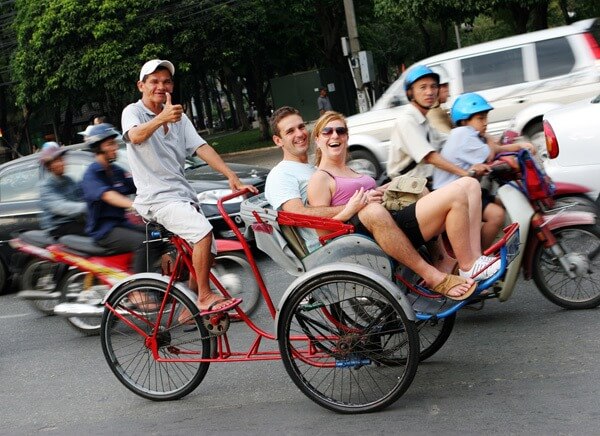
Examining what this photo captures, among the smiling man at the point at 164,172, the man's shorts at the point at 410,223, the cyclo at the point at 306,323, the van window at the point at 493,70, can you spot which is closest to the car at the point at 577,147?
the cyclo at the point at 306,323

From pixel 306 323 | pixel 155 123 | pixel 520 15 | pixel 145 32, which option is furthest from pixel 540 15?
pixel 306 323

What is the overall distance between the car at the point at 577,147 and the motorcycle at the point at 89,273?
2664mm

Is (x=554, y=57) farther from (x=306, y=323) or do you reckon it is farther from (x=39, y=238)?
(x=306, y=323)

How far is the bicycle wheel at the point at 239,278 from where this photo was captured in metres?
6.64

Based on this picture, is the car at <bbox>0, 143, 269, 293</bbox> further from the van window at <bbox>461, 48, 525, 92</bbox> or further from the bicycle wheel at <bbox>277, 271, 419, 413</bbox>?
the bicycle wheel at <bbox>277, 271, 419, 413</bbox>

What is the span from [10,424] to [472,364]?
279 centimetres

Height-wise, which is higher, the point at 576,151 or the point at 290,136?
the point at 290,136

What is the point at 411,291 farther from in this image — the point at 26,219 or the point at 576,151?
the point at 26,219

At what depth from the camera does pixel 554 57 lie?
12234mm

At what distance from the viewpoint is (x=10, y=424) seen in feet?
17.8

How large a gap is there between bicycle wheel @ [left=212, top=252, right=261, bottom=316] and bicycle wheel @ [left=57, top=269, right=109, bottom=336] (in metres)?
1.02

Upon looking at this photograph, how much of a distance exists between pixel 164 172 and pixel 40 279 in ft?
10.0

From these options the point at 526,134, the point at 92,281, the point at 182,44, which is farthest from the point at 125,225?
the point at 182,44

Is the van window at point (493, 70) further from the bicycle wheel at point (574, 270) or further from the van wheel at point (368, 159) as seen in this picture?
the bicycle wheel at point (574, 270)
